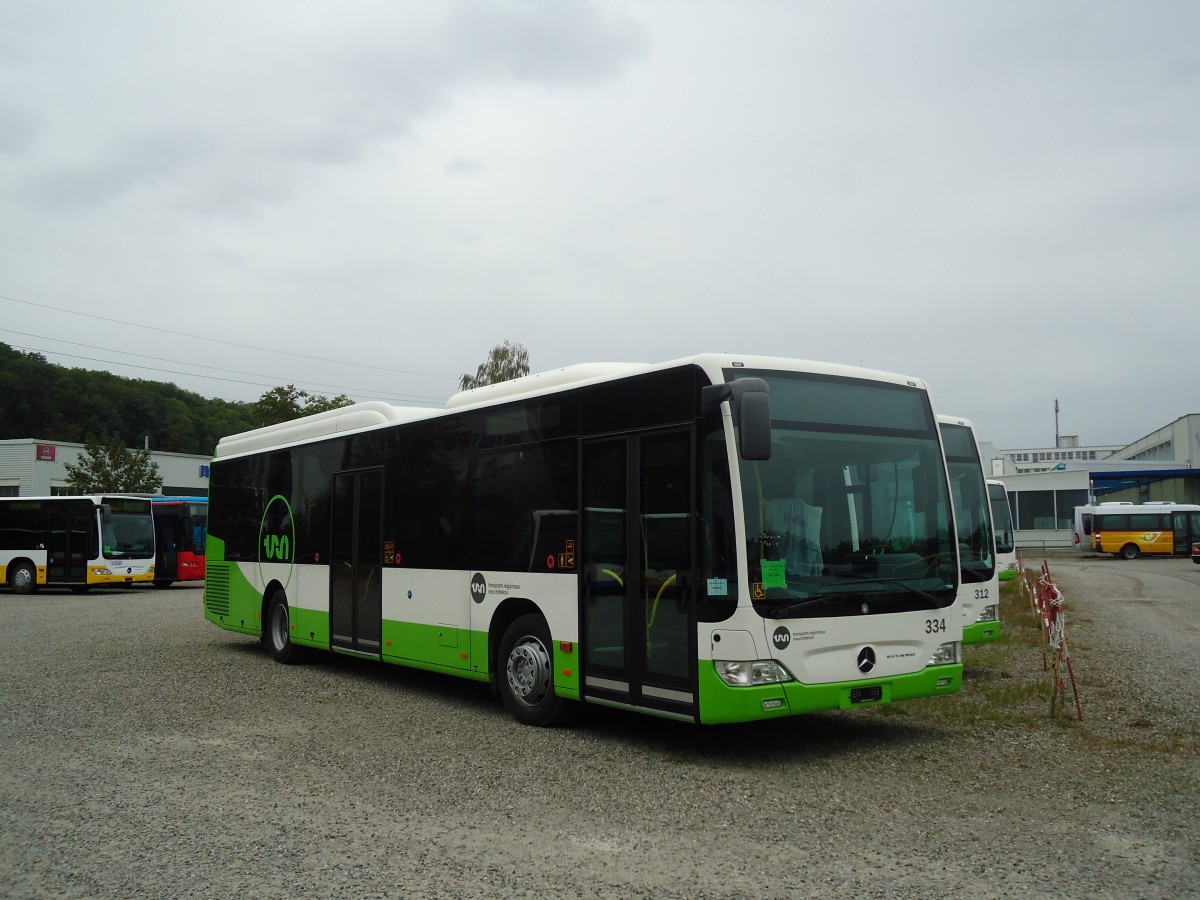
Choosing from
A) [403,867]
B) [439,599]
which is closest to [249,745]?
[439,599]

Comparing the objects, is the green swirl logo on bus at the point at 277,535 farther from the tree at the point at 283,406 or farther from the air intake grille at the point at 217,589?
the tree at the point at 283,406

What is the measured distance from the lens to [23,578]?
3150 cm

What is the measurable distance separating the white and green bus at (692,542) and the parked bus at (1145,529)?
154 feet

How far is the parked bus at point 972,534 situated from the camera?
1191cm

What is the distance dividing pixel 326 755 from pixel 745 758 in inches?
124

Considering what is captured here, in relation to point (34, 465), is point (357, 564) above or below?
below

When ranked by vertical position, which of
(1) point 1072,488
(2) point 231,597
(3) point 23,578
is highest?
(1) point 1072,488


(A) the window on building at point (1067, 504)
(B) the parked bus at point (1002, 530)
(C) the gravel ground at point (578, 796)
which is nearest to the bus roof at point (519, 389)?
Result: (C) the gravel ground at point (578, 796)

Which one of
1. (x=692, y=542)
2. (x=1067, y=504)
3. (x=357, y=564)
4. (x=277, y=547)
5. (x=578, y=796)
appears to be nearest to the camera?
(x=578, y=796)

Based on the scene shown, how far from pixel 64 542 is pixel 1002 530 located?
2627cm

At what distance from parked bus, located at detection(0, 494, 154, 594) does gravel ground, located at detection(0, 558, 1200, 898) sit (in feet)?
69.5

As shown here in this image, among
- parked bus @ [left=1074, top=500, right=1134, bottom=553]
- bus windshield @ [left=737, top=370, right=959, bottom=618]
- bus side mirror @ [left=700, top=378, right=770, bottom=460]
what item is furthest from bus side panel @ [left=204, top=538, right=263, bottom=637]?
parked bus @ [left=1074, top=500, right=1134, bottom=553]

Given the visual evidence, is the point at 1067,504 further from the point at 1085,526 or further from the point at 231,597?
the point at 231,597

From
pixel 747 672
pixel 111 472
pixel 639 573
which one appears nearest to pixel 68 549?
pixel 111 472
